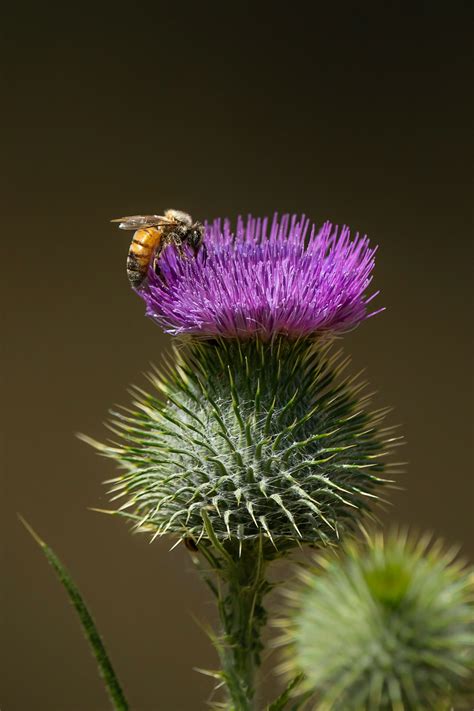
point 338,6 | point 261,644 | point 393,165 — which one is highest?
point 338,6

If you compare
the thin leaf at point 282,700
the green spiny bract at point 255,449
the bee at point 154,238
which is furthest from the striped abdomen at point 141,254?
the thin leaf at point 282,700

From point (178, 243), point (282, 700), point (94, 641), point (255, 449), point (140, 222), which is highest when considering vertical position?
point (140, 222)

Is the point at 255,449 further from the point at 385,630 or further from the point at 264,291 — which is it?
the point at 385,630

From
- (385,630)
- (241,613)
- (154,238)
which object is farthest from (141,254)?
(385,630)

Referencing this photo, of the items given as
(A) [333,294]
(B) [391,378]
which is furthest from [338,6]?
(A) [333,294]

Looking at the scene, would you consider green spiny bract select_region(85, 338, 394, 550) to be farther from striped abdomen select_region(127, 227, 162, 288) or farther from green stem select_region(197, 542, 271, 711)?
striped abdomen select_region(127, 227, 162, 288)

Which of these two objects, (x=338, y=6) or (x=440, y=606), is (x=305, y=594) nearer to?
(x=440, y=606)
